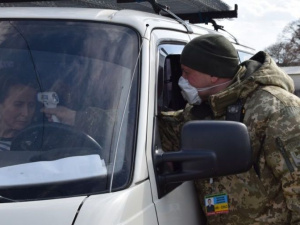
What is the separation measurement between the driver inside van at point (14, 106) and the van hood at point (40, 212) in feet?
1.69

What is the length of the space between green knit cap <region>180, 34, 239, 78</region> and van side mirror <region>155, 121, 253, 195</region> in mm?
691

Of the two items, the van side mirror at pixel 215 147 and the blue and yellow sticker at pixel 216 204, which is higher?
the van side mirror at pixel 215 147

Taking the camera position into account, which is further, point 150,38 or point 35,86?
point 150,38

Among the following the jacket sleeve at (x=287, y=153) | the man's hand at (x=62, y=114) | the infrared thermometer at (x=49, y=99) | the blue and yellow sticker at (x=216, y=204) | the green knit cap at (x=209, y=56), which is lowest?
the blue and yellow sticker at (x=216, y=204)

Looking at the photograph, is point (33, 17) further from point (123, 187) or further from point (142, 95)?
point (123, 187)

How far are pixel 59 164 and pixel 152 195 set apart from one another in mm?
409

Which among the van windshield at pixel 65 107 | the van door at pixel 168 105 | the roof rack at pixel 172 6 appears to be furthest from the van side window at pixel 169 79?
the roof rack at pixel 172 6

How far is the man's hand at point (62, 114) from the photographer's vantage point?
2.44m

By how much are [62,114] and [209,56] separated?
2.79 ft

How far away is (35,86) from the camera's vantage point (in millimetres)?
2588

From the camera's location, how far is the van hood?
6.34 ft

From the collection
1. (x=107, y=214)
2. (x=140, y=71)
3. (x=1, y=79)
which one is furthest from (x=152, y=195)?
(x=1, y=79)

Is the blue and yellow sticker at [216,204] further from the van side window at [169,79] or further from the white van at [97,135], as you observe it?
the van side window at [169,79]

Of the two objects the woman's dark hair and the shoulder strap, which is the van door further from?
the woman's dark hair
